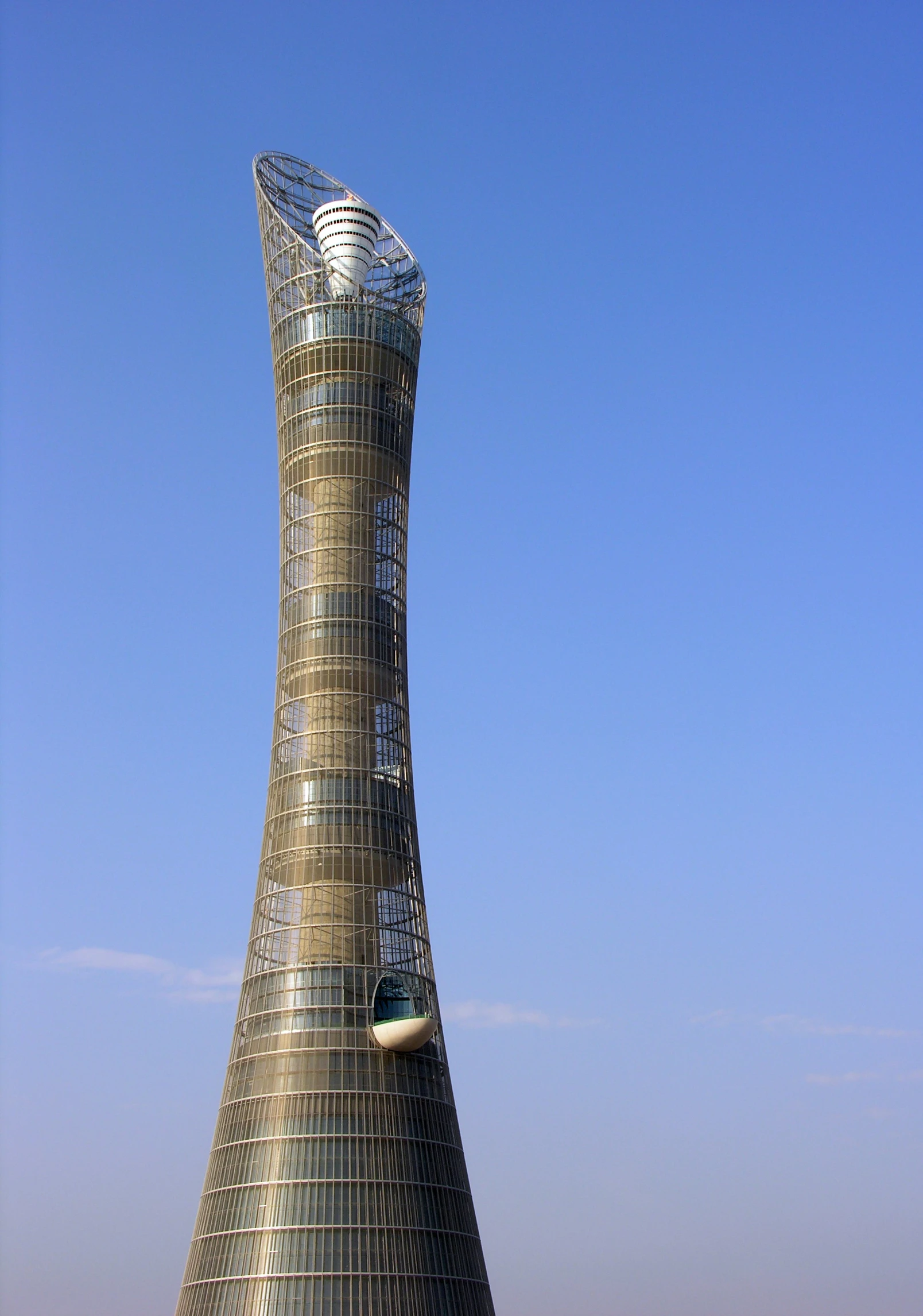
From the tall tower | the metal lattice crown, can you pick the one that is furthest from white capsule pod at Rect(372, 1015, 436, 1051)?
the metal lattice crown

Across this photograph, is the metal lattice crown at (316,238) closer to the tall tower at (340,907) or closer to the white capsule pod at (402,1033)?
the tall tower at (340,907)

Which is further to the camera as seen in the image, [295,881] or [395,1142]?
[295,881]

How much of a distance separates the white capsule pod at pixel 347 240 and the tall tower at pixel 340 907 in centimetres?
13

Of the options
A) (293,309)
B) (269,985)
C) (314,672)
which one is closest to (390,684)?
(314,672)

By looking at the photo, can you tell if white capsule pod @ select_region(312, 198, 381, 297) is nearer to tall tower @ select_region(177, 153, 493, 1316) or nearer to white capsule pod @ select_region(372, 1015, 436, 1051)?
tall tower @ select_region(177, 153, 493, 1316)

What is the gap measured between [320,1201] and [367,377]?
45026mm

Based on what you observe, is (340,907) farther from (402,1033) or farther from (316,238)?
(316,238)

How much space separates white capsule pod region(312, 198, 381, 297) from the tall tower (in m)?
0.13

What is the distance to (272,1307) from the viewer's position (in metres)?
73.9

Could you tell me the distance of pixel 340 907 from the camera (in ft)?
273

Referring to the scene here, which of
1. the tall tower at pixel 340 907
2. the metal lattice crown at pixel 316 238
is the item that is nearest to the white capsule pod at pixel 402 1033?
the tall tower at pixel 340 907

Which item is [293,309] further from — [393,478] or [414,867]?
[414,867]

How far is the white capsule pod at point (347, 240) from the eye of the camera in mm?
95938

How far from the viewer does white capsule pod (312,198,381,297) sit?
95938 millimetres
